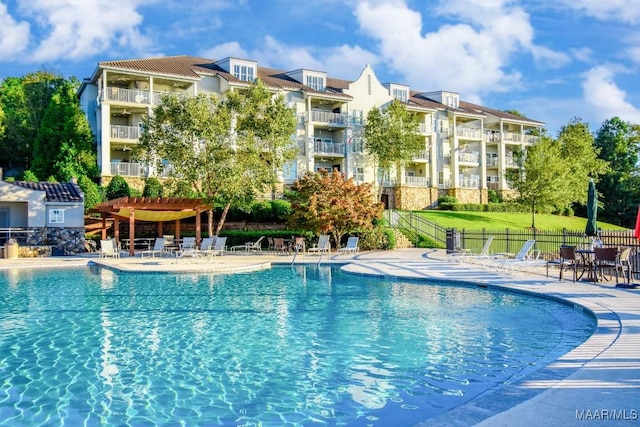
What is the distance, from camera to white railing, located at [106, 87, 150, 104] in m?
34.9

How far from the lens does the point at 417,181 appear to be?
160ft

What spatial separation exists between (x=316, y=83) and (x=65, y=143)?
1988 cm

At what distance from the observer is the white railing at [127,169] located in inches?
1375

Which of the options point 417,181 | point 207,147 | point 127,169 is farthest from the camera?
point 417,181

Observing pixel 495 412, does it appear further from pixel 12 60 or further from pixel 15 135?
pixel 12 60

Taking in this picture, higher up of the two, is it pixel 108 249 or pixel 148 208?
pixel 148 208

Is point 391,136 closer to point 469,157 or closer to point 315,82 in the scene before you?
point 315,82

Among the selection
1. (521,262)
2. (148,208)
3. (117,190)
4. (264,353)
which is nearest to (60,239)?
(117,190)

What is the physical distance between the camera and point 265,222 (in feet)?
107

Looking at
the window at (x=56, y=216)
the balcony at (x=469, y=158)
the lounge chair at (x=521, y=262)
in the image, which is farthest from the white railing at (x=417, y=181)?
the lounge chair at (x=521, y=262)

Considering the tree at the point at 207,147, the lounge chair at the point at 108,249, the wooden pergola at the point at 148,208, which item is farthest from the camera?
the tree at the point at 207,147

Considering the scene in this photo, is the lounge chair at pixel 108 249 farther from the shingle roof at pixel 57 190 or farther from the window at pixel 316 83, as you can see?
the window at pixel 316 83

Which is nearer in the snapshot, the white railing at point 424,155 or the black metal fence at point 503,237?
the black metal fence at point 503,237

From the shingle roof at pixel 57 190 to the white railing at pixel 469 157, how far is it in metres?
34.9
